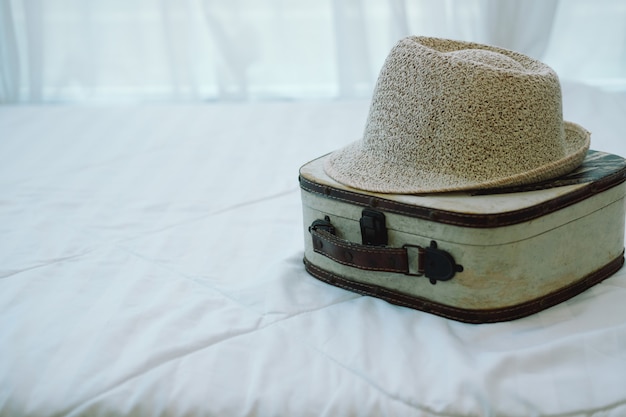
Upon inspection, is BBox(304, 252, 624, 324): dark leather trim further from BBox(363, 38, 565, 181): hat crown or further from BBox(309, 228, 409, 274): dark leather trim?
Answer: BBox(363, 38, 565, 181): hat crown

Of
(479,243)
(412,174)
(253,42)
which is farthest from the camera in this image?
(253,42)

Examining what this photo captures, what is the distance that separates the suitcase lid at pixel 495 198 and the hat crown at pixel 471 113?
0.03 meters

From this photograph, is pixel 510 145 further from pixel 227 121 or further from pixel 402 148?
pixel 227 121

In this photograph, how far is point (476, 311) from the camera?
85cm

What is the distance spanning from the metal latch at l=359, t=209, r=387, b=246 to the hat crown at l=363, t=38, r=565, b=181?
9cm

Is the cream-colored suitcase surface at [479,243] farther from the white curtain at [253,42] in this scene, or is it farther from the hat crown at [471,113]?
the white curtain at [253,42]

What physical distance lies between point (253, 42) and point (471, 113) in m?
1.46

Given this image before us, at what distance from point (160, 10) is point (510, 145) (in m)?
1.61

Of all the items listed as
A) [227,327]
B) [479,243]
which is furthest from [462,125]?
[227,327]

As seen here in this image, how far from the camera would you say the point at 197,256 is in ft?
3.57

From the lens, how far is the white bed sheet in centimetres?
73

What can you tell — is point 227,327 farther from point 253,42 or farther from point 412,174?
point 253,42

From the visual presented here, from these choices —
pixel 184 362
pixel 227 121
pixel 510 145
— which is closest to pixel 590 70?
pixel 227 121

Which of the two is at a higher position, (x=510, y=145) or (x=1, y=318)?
(x=510, y=145)
